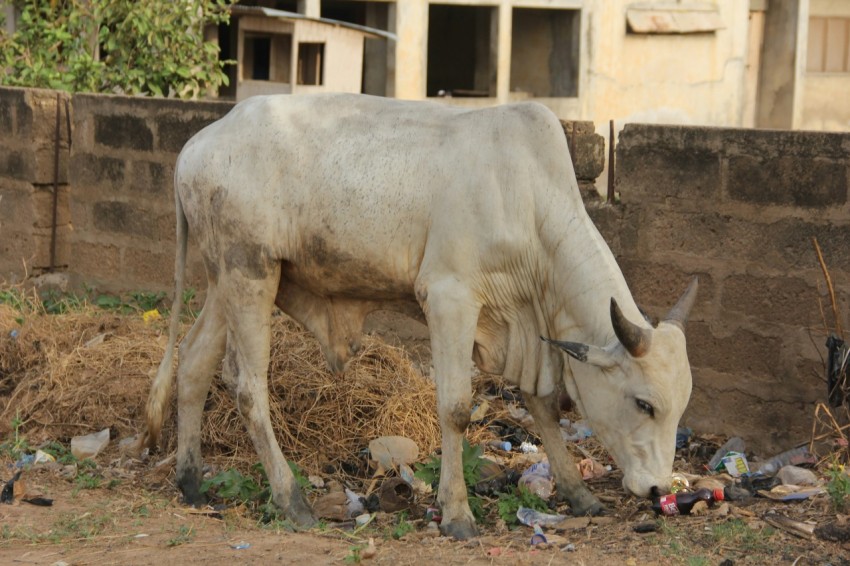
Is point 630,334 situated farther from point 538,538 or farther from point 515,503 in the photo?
point 515,503

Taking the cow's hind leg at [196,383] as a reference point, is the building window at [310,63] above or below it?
above

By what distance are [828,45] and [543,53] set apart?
4793 millimetres

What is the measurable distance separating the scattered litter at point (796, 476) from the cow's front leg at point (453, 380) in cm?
151

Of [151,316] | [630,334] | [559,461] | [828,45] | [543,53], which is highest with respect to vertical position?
[828,45]

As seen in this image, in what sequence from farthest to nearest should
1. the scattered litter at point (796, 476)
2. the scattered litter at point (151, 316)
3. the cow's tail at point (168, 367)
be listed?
the scattered litter at point (151, 316) → the cow's tail at point (168, 367) → the scattered litter at point (796, 476)

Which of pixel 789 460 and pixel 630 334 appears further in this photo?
pixel 789 460

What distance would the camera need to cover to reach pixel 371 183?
5.48 m

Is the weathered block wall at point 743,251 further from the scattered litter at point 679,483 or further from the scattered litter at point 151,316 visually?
the scattered litter at point 151,316

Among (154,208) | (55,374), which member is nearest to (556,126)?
(55,374)

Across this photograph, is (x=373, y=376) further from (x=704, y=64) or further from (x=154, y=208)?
(x=704, y=64)

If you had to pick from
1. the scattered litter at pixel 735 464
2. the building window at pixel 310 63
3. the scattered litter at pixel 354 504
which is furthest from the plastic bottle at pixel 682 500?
the building window at pixel 310 63

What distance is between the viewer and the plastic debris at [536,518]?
5.44 metres

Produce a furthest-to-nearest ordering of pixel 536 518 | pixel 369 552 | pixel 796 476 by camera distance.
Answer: pixel 796 476, pixel 536 518, pixel 369 552

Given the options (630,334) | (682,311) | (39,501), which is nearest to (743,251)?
(682,311)
